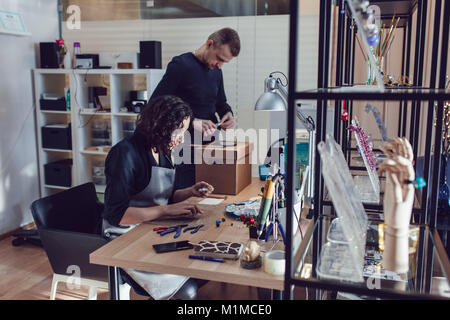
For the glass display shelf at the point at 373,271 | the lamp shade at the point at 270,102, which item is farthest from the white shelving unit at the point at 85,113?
the glass display shelf at the point at 373,271

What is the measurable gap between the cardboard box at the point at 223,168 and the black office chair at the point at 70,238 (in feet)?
2.03

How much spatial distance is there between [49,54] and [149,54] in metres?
0.92

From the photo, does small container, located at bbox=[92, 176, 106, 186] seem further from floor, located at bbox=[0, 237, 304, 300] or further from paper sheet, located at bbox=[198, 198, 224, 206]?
paper sheet, located at bbox=[198, 198, 224, 206]

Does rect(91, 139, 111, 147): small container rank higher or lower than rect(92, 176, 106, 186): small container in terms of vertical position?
higher

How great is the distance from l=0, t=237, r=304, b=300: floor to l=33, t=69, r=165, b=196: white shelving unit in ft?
2.85

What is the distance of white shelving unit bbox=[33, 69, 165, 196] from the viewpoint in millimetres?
3863

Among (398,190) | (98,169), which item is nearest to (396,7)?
(398,190)

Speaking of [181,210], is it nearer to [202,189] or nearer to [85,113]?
[202,189]

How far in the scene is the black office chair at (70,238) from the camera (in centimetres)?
196

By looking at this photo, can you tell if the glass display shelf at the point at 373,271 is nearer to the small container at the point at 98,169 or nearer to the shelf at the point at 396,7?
the shelf at the point at 396,7

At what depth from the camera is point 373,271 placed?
1021mm

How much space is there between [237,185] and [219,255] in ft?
2.97

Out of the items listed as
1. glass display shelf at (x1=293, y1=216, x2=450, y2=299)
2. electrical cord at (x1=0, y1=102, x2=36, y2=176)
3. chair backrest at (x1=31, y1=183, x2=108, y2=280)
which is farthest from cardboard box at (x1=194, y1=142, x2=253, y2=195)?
electrical cord at (x1=0, y1=102, x2=36, y2=176)
